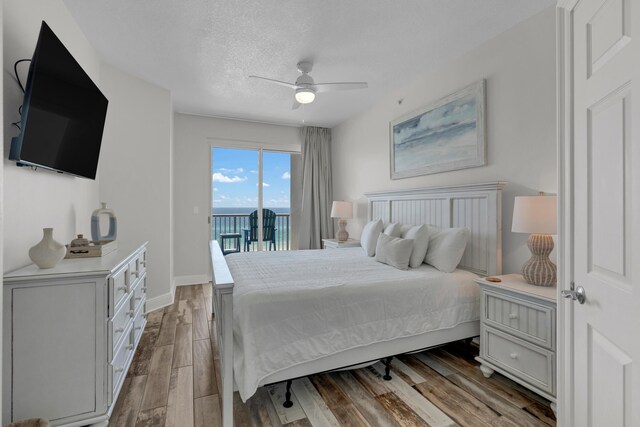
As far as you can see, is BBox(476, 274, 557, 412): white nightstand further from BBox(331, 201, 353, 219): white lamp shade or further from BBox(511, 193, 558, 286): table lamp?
BBox(331, 201, 353, 219): white lamp shade

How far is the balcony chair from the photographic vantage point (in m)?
5.48

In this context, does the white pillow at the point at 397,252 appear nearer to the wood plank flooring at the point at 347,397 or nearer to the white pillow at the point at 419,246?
the white pillow at the point at 419,246

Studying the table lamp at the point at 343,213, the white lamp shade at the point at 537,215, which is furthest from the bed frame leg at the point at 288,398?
the table lamp at the point at 343,213

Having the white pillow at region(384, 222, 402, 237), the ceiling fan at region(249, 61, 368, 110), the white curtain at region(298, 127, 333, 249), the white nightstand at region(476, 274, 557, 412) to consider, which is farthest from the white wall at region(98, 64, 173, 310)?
the white nightstand at region(476, 274, 557, 412)

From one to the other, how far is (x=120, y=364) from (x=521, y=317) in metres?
2.58

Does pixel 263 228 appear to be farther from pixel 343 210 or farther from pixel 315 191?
pixel 343 210

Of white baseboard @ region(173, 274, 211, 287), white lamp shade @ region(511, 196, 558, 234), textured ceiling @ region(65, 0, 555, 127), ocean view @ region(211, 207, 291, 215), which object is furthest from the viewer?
ocean view @ region(211, 207, 291, 215)

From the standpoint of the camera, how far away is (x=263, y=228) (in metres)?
5.49

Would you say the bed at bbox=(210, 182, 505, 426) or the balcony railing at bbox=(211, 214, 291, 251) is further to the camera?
the balcony railing at bbox=(211, 214, 291, 251)

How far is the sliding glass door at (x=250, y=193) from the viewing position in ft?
17.3

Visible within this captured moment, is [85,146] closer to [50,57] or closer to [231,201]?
[50,57]

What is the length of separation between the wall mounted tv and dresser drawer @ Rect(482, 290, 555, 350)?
298 cm
